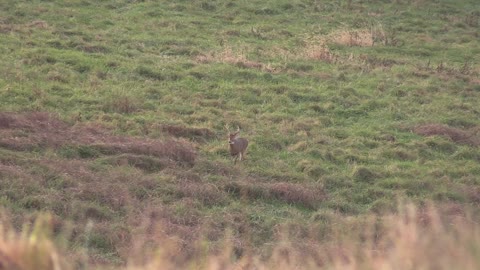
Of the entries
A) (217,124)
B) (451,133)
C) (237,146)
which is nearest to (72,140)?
(237,146)

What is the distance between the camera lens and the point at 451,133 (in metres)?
12.0

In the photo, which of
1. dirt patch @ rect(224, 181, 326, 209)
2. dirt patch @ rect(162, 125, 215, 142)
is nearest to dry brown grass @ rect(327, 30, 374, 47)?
dirt patch @ rect(162, 125, 215, 142)

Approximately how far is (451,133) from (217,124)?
13.2 feet

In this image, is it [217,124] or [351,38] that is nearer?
[217,124]

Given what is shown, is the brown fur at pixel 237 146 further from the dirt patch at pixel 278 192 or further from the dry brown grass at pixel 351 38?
the dry brown grass at pixel 351 38

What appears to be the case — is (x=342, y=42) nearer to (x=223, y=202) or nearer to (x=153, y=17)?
(x=153, y=17)

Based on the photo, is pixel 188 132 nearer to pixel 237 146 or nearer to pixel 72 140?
pixel 237 146

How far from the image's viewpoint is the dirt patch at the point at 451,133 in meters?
11.8

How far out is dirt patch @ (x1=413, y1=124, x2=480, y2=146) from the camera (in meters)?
11.8

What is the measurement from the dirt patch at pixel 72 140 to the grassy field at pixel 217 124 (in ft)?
0.08

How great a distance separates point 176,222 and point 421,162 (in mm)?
4720

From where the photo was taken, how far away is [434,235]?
3.91 metres

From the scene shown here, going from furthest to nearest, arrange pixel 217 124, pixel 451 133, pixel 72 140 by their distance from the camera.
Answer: pixel 451 133 → pixel 217 124 → pixel 72 140

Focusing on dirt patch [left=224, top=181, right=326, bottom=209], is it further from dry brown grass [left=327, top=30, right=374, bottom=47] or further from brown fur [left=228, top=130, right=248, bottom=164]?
dry brown grass [left=327, top=30, right=374, bottom=47]
